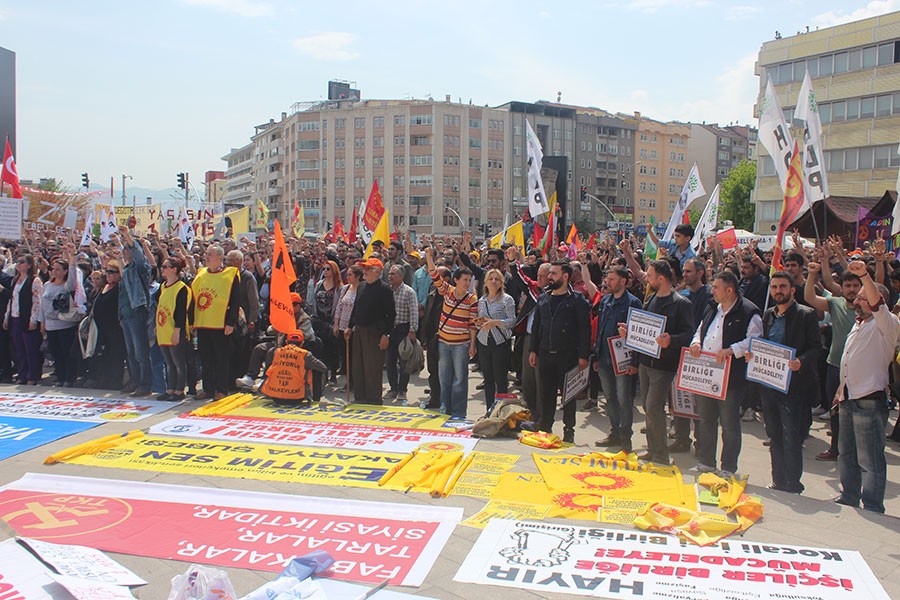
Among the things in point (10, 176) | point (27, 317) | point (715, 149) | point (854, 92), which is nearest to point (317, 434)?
point (27, 317)

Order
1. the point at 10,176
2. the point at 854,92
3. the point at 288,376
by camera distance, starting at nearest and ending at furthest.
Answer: the point at 288,376, the point at 10,176, the point at 854,92

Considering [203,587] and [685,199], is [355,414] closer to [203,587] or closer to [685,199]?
[203,587]

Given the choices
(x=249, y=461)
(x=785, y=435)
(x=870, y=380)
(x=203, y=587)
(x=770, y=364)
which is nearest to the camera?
(x=203, y=587)

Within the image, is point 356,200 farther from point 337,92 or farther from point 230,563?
point 230,563

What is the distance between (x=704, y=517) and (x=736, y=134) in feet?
457

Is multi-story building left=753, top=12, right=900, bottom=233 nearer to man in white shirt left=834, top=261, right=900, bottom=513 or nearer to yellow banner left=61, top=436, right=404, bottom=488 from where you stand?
man in white shirt left=834, top=261, right=900, bottom=513

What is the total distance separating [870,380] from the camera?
19.7 feet

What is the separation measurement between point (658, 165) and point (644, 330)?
115622 mm

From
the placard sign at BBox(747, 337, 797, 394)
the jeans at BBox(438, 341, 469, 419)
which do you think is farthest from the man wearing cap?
the placard sign at BBox(747, 337, 797, 394)

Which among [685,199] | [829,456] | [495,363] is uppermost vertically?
[685,199]

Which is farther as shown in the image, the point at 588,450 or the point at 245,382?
the point at 245,382

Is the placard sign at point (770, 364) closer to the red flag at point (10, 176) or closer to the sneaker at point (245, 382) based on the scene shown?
the sneaker at point (245, 382)

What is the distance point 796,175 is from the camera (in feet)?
29.1

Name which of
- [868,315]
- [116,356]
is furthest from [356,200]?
[868,315]
